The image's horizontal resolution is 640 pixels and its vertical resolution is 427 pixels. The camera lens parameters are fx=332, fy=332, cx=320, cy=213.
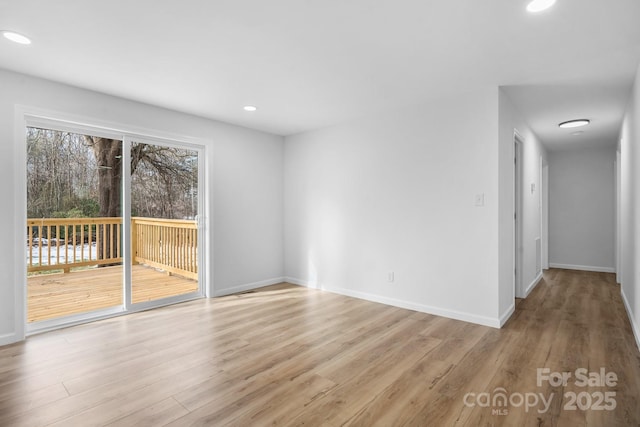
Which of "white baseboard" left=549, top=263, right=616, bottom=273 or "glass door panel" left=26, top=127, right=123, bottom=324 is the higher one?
"glass door panel" left=26, top=127, right=123, bottom=324

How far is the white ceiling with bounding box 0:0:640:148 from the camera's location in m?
2.06

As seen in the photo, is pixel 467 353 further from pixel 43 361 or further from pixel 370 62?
pixel 43 361

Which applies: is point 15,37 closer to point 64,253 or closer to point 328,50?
point 64,253

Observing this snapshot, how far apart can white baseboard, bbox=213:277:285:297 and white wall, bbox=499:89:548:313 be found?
10.6 feet

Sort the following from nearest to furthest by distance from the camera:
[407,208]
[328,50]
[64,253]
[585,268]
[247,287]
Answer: [328,50] → [64,253] → [407,208] → [247,287] → [585,268]

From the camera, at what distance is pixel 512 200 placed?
150 inches

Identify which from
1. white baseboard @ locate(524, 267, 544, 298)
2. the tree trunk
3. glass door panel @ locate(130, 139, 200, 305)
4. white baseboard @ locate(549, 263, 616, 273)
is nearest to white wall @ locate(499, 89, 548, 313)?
white baseboard @ locate(524, 267, 544, 298)

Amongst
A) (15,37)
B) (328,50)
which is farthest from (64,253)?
(328,50)

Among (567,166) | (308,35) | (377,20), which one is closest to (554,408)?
(377,20)

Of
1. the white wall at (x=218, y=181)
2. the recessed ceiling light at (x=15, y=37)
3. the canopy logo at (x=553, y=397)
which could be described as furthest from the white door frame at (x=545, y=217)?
the recessed ceiling light at (x=15, y=37)

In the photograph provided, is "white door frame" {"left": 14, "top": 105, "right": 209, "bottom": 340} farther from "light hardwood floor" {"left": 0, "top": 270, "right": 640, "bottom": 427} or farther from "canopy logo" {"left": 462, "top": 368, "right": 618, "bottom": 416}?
"canopy logo" {"left": 462, "top": 368, "right": 618, "bottom": 416}

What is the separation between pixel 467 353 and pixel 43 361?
334 cm

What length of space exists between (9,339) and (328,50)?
3.67m

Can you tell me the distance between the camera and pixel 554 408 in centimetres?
196
